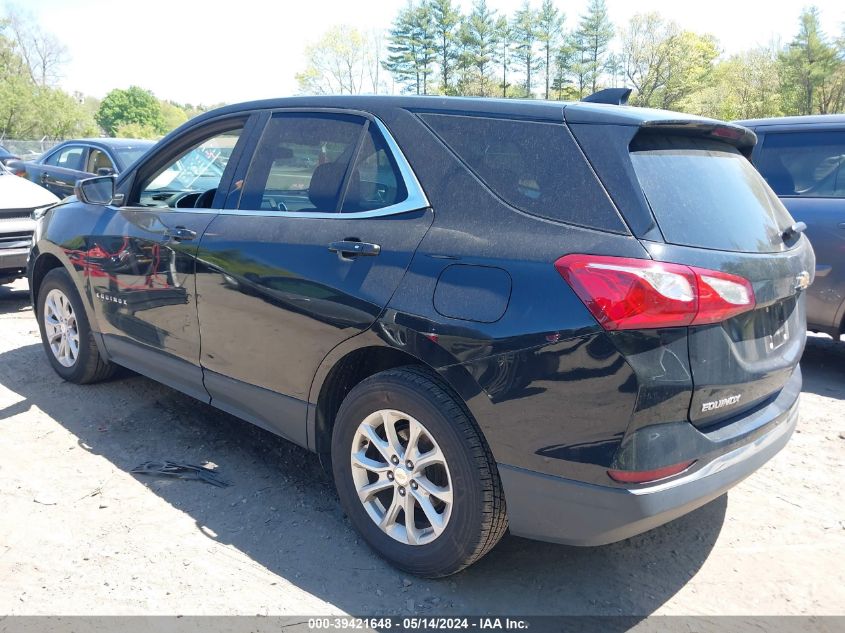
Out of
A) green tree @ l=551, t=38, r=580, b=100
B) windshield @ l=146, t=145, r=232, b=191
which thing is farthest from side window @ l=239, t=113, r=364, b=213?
green tree @ l=551, t=38, r=580, b=100

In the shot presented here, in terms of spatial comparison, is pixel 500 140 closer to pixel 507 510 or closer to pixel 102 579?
pixel 507 510

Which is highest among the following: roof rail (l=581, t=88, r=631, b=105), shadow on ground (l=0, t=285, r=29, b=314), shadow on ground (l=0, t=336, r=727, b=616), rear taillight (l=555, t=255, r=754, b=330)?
roof rail (l=581, t=88, r=631, b=105)

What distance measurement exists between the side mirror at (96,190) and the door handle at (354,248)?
2.21 m

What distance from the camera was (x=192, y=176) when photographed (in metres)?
4.42

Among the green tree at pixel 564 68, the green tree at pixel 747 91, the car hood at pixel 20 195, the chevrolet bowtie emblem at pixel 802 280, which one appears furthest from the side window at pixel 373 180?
the green tree at pixel 564 68

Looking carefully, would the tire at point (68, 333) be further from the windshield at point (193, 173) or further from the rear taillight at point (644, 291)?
the rear taillight at point (644, 291)

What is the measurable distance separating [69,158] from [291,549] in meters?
9.76

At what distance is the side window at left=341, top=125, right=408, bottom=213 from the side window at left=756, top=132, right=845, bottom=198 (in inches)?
151

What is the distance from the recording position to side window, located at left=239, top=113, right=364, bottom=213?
3152mm

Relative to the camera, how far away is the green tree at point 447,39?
70.9 meters

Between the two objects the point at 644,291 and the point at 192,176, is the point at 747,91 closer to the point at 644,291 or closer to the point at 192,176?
the point at 192,176

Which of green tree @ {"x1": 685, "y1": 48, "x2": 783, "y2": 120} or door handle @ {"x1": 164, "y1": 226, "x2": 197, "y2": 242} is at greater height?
green tree @ {"x1": 685, "y1": 48, "x2": 783, "y2": 120}

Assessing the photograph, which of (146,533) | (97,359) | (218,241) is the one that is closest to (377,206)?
(218,241)

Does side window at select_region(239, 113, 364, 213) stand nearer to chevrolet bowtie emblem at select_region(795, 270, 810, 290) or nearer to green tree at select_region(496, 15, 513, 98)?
chevrolet bowtie emblem at select_region(795, 270, 810, 290)
